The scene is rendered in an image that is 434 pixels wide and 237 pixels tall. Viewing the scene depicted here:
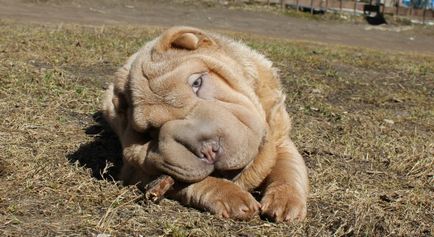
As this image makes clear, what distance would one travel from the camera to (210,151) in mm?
3633

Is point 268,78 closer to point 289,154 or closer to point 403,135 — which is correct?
point 289,154

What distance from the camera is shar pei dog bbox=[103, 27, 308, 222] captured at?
144 inches

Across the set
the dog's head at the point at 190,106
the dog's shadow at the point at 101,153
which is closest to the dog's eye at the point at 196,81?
the dog's head at the point at 190,106

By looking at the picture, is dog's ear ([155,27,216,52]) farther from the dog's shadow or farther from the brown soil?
the brown soil

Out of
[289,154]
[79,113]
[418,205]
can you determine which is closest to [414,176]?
[418,205]

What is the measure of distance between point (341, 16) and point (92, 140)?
2724 cm

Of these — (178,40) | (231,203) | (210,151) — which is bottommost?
(231,203)

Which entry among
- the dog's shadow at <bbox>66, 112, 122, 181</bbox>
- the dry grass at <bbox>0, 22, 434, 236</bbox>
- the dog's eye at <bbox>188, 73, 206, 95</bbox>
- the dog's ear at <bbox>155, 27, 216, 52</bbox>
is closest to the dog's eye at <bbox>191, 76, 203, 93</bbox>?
the dog's eye at <bbox>188, 73, 206, 95</bbox>

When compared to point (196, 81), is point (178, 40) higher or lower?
higher

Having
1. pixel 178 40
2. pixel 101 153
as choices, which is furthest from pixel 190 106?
pixel 101 153

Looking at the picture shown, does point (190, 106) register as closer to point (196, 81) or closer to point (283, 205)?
point (196, 81)

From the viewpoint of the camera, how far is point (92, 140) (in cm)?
558

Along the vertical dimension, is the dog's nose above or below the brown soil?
above

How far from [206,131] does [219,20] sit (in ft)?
74.4
